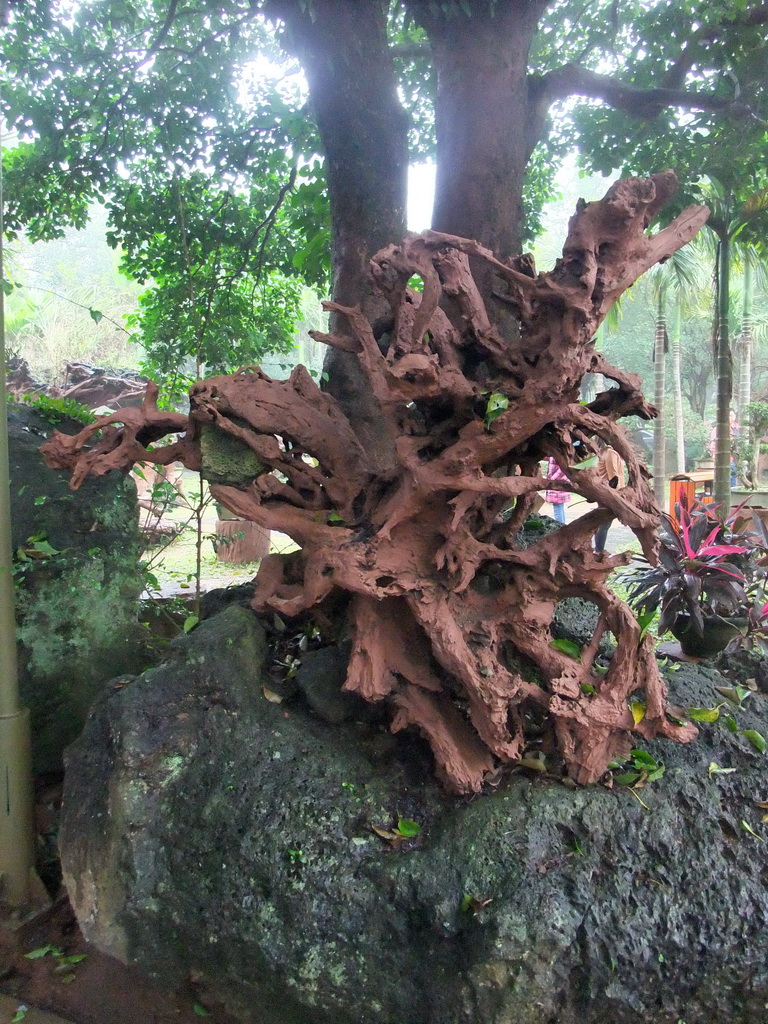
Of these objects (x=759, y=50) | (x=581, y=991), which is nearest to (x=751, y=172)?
(x=759, y=50)

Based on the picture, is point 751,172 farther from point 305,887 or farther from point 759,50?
point 305,887

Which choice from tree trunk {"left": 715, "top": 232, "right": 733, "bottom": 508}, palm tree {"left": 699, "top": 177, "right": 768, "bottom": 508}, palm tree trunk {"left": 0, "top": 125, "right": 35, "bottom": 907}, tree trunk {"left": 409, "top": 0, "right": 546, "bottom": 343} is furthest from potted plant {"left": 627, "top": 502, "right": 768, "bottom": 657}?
tree trunk {"left": 715, "top": 232, "right": 733, "bottom": 508}

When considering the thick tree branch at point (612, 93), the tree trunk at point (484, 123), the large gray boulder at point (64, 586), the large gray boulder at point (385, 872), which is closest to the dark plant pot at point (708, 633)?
the large gray boulder at point (385, 872)

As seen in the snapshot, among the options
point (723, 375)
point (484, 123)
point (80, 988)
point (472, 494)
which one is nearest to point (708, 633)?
point (472, 494)

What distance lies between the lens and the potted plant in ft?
10.2

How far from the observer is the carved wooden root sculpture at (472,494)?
2.06m

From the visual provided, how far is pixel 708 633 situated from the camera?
10.3 ft

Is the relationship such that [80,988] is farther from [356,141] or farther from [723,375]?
[723,375]

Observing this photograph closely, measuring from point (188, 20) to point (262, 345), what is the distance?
2.27 metres

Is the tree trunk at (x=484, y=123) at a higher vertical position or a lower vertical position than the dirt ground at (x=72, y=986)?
higher

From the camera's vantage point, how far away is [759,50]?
3.64 metres

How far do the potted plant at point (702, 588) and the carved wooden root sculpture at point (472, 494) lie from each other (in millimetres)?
920

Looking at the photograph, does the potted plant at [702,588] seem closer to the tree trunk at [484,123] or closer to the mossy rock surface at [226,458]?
the tree trunk at [484,123]

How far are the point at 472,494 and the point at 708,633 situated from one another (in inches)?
66.0
